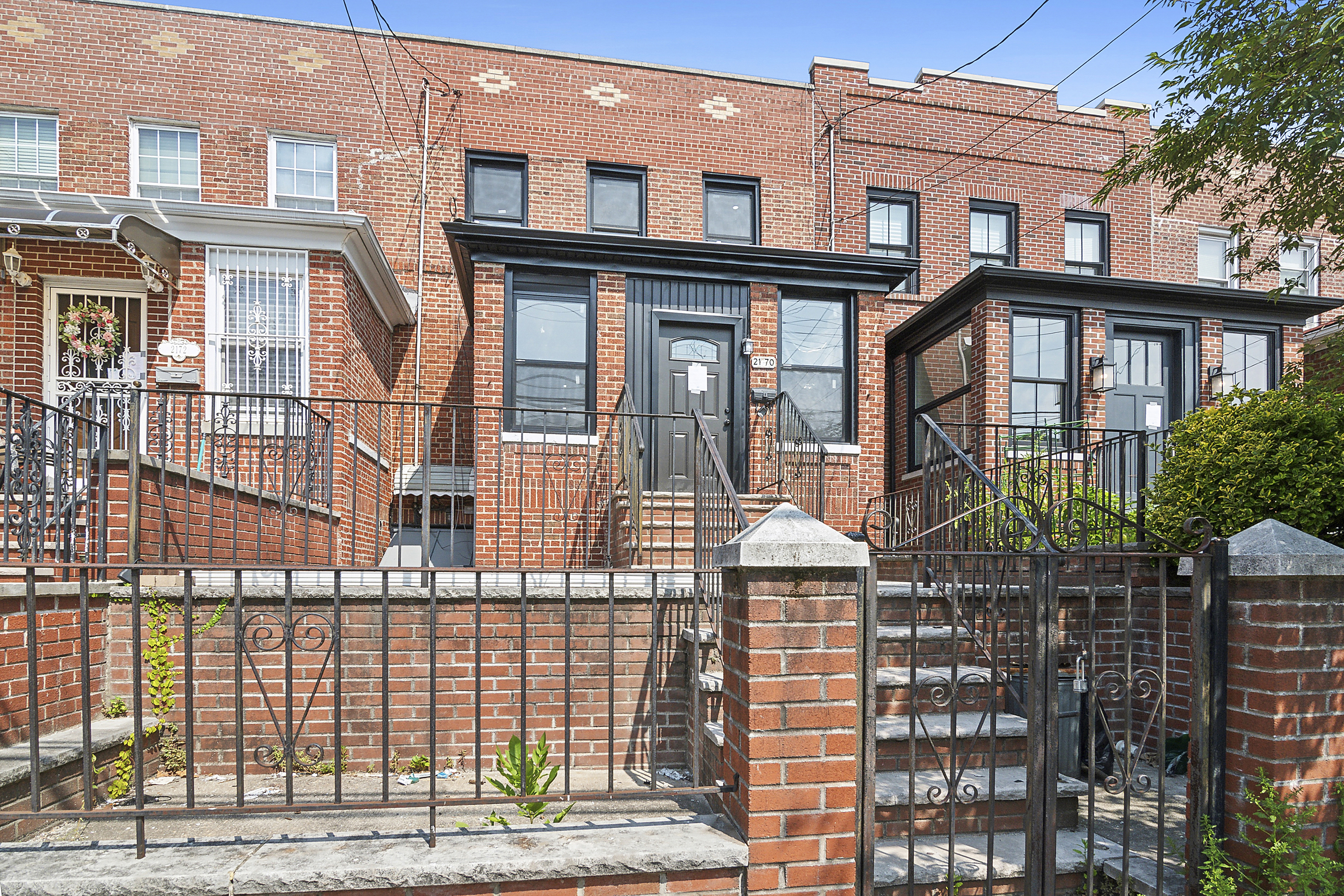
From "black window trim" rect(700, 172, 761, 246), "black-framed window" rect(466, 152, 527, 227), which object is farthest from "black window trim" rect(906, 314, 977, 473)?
"black-framed window" rect(466, 152, 527, 227)

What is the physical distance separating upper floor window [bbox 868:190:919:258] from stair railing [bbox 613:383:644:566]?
5644 mm

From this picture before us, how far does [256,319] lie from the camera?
7.84 meters

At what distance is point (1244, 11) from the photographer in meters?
5.00

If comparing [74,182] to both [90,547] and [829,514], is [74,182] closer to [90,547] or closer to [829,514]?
[90,547]

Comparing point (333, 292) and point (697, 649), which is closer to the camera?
point (697, 649)

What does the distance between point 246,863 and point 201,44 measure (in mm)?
11569

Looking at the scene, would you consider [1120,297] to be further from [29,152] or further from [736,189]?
[29,152]

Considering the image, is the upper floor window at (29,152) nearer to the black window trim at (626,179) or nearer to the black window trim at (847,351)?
the black window trim at (626,179)

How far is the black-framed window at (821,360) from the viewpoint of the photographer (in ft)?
28.8

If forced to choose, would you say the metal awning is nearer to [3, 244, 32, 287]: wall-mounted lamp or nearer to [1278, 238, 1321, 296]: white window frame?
[3, 244, 32, 287]: wall-mounted lamp

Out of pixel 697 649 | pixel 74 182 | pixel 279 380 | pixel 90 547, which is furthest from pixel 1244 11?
pixel 74 182

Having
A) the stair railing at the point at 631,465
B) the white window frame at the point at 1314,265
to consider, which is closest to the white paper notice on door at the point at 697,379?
the stair railing at the point at 631,465

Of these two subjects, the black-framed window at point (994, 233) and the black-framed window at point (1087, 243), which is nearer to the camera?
the black-framed window at point (994, 233)

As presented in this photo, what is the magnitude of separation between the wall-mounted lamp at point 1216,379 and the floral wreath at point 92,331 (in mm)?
13399
